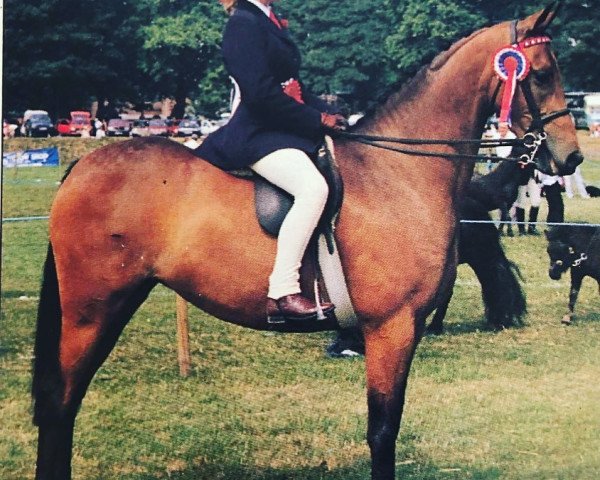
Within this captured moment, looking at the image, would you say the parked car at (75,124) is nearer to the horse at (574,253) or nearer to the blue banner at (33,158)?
the blue banner at (33,158)

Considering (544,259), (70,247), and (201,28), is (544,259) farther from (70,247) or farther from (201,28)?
(70,247)

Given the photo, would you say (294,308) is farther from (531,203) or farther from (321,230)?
(531,203)

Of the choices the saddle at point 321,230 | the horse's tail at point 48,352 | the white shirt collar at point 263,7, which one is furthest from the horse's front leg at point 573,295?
the horse's tail at point 48,352

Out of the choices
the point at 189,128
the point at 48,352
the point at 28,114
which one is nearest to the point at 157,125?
the point at 189,128

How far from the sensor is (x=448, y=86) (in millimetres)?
4445

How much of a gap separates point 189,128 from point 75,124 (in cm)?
120

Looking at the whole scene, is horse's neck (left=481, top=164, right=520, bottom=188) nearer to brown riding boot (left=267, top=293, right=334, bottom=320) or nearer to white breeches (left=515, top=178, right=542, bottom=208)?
white breeches (left=515, top=178, right=542, bottom=208)

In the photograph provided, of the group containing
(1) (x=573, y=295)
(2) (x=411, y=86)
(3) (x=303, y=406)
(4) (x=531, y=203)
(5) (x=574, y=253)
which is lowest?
(3) (x=303, y=406)

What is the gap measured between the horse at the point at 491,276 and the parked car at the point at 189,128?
9.46ft

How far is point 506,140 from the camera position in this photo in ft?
14.4

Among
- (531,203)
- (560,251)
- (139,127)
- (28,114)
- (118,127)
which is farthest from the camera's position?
(531,203)

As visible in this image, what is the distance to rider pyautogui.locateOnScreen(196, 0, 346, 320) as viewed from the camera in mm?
4242

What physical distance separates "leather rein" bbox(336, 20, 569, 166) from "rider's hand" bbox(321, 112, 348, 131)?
43 mm

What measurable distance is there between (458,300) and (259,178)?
20.4 ft
